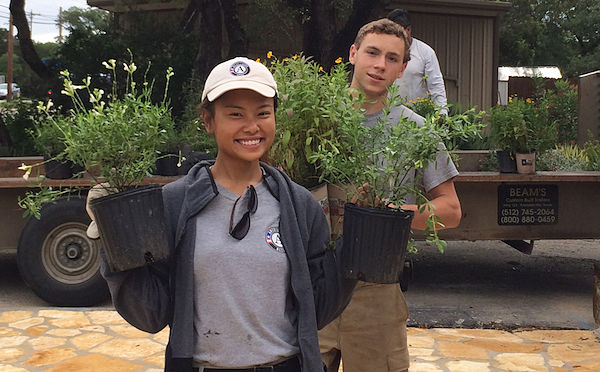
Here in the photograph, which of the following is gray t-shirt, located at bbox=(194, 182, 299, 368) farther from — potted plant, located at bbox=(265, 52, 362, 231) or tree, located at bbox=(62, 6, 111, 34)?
tree, located at bbox=(62, 6, 111, 34)

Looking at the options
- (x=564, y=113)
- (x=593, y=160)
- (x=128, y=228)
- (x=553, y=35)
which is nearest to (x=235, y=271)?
(x=128, y=228)

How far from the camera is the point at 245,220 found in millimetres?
2232

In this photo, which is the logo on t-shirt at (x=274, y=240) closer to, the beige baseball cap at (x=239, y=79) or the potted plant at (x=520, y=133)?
the beige baseball cap at (x=239, y=79)

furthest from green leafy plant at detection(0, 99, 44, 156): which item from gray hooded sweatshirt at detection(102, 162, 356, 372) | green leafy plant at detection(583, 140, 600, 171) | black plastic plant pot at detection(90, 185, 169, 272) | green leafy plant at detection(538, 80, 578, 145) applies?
black plastic plant pot at detection(90, 185, 169, 272)

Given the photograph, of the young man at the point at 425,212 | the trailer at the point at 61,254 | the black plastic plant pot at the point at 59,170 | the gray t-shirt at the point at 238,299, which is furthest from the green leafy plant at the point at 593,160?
the gray t-shirt at the point at 238,299

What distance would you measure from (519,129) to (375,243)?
212 inches

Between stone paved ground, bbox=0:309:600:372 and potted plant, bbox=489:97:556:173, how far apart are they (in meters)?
1.66

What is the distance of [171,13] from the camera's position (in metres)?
16.7

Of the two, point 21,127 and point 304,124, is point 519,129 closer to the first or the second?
point 304,124

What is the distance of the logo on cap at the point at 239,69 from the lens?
2.21 metres

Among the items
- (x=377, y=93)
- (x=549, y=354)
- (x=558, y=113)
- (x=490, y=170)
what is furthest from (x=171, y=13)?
(x=377, y=93)

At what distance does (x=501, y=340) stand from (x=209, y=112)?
427 centimetres

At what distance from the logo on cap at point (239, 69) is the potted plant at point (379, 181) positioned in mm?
321

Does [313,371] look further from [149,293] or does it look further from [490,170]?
[490,170]
